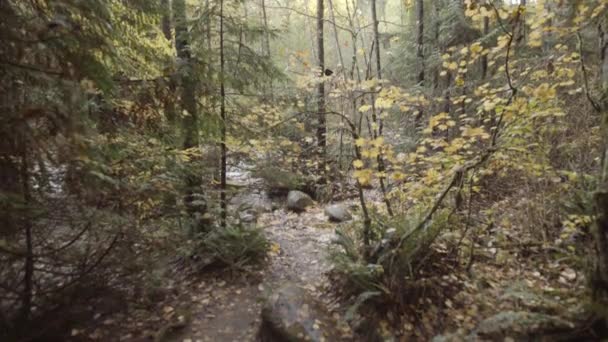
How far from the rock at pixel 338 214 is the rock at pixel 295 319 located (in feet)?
13.5

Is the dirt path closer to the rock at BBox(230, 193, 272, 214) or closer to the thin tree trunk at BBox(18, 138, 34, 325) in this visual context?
the thin tree trunk at BBox(18, 138, 34, 325)

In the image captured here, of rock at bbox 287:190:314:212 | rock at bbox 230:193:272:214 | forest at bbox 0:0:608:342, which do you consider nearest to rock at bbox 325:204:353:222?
rock at bbox 287:190:314:212

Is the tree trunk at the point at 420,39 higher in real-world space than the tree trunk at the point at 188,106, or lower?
higher

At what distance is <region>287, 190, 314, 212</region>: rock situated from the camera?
9.90 m

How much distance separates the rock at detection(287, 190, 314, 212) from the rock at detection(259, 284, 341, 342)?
5.52 m

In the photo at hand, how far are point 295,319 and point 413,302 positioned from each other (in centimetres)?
145

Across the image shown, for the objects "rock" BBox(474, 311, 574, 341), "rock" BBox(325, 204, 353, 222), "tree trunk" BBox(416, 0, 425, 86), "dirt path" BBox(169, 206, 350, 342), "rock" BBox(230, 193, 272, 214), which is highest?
"tree trunk" BBox(416, 0, 425, 86)

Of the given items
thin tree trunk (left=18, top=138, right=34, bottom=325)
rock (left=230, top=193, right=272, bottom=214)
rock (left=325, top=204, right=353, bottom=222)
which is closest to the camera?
thin tree trunk (left=18, top=138, right=34, bottom=325)

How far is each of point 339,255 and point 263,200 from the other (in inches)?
253

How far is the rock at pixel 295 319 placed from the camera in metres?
3.79

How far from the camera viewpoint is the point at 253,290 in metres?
5.15

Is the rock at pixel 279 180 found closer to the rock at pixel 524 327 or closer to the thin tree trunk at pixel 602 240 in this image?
the rock at pixel 524 327

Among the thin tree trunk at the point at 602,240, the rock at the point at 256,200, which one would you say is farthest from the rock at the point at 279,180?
the thin tree trunk at the point at 602,240

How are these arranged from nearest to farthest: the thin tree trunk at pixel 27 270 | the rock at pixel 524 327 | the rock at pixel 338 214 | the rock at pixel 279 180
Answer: the rock at pixel 524 327, the thin tree trunk at pixel 27 270, the rock at pixel 338 214, the rock at pixel 279 180
